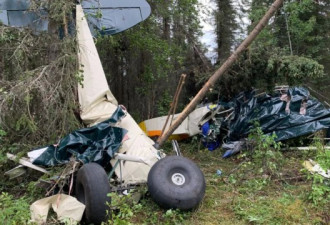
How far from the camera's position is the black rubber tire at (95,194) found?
3930mm

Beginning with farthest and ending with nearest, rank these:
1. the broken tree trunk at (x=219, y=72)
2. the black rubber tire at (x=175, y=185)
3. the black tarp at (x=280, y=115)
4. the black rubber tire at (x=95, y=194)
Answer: the black tarp at (x=280, y=115), the broken tree trunk at (x=219, y=72), the black rubber tire at (x=175, y=185), the black rubber tire at (x=95, y=194)

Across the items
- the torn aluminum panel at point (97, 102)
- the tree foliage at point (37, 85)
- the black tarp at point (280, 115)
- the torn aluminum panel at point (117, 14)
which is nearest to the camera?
the tree foliage at point (37, 85)

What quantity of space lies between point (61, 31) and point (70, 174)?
2.85m

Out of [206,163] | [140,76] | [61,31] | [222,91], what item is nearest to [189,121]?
[222,91]

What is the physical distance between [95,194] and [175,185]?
1.08 metres

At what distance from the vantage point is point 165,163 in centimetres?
455

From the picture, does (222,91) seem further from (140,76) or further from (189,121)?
(140,76)

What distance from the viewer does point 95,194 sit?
3961mm

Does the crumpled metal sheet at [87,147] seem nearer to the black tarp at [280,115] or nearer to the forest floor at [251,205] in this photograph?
the forest floor at [251,205]

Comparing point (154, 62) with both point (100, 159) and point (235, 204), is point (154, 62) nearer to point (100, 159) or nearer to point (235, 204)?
point (100, 159)

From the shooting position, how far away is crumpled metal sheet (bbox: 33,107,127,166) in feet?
15.9

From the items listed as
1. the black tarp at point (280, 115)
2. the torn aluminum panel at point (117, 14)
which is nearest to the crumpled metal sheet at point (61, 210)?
the torn aluminum panel at point (117, 14)

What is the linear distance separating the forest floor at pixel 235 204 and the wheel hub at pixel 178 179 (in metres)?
0.40

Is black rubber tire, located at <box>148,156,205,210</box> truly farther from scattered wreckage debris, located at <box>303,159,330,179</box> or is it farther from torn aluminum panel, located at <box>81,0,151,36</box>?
torn aluminum panel, located at <box>81,0,151,36</box>
